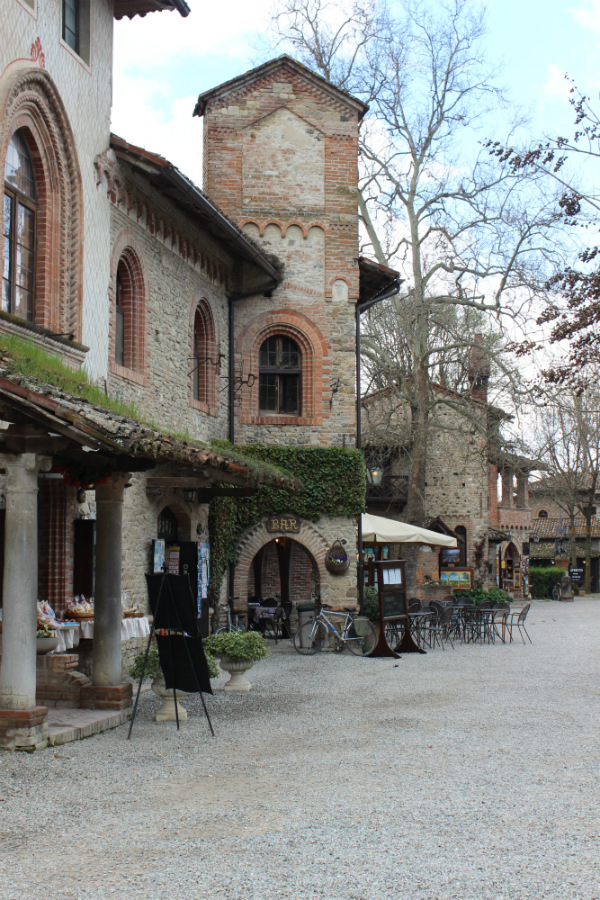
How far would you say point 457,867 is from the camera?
4734 millimetres

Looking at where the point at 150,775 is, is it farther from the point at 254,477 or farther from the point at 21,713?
the point at 254,477

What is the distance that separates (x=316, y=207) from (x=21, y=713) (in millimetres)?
12008

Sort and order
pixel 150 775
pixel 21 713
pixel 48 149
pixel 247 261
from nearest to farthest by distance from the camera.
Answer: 1. pixel 150 775
2. pixel 21 713
3. pixel 48 149
4. pixel 247 261

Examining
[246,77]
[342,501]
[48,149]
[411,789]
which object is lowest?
[411,789]

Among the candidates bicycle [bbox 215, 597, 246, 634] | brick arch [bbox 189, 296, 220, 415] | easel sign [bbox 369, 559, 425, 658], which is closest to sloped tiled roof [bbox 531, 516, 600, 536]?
easel sign [bbox 369, 559, 425, 658]

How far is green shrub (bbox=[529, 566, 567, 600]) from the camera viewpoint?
4284cm

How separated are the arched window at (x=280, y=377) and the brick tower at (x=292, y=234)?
0.06 feet

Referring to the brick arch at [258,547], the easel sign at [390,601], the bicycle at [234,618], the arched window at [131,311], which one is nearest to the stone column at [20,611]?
the arched window at [131,311]

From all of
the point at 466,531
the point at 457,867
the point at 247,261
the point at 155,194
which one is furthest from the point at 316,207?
the point at 466,531

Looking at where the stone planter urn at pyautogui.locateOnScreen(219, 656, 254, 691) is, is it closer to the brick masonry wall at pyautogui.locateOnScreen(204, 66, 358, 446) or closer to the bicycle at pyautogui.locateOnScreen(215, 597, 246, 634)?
the bicycle at pyautogui.locateOnScreen(215, 597, 246, 634)

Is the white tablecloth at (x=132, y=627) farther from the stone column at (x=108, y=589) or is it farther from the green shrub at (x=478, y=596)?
the green shrub at (x=478, y=596)

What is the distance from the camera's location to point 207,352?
15.8 meters

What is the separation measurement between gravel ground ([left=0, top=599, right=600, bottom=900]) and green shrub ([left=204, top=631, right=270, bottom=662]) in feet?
1.55

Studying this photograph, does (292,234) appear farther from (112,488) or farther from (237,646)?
(112,488)
